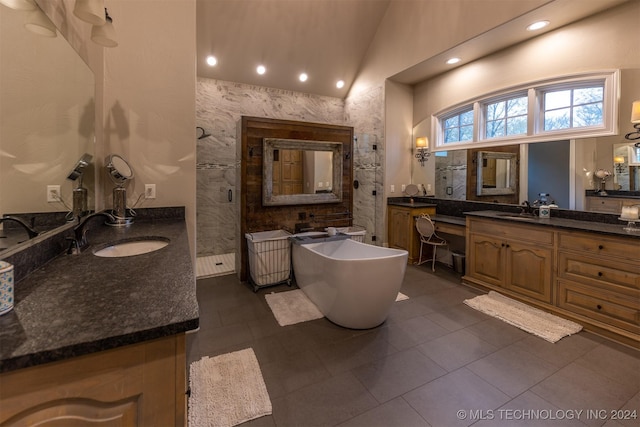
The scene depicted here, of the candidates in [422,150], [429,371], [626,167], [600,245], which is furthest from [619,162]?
[429,371]

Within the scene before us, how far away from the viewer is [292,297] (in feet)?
10.4

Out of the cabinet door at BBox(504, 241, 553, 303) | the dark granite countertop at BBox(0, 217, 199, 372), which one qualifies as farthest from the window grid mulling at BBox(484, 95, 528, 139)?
the dark granite countertop at BBox(0, 217, 199, 372)

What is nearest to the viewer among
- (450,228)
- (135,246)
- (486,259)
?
(135,246)

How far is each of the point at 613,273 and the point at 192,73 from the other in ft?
12.4

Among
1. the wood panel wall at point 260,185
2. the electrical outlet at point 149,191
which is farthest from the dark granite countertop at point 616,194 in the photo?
the electrical outlet at point 149,191

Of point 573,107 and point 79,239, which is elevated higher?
point 573,107

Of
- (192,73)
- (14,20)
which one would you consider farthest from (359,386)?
(192,73)

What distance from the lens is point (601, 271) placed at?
7.74 ft

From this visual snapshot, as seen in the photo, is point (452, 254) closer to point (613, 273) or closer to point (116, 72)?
point (613, 273)

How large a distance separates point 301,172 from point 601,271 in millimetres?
3143

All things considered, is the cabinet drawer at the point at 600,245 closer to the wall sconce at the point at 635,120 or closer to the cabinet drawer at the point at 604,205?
the cabinet drawer at the point at 604,205

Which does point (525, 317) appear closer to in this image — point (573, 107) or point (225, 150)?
point (573, 107)

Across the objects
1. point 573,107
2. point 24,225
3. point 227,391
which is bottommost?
point 227,391

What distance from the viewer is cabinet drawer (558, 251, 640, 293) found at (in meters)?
2.21
